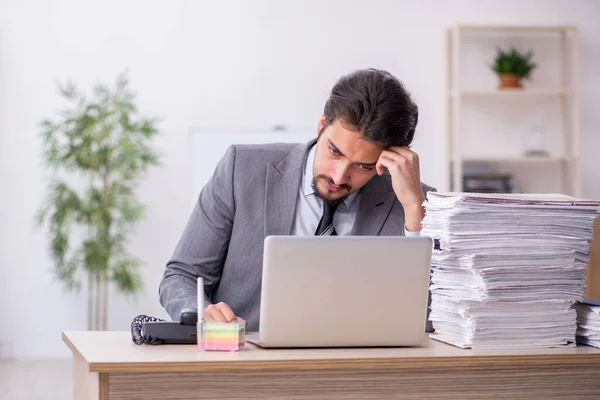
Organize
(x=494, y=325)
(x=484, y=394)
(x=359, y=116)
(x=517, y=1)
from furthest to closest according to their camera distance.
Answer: (x=517, y=1) → (x=359, y=116) → (x=494, y=325) → (x=484, y=394)

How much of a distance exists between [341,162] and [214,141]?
3470 mm

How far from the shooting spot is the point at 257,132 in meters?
5.66

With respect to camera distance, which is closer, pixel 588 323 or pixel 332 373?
pixel 332 373

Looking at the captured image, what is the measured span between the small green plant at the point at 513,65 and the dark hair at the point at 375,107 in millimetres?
3720

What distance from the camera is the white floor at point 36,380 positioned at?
451 centimetres

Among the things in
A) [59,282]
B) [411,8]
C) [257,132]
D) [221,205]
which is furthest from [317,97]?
[221,205]

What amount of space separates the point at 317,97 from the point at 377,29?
656mm

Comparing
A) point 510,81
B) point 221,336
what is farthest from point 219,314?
point 510,81

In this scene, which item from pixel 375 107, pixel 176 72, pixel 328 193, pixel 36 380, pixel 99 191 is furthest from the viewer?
pixel 176 72

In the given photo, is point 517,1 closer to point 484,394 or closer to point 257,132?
point 257,132

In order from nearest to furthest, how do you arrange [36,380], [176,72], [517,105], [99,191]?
[36,380], [99,191], [176,72], [517,105]

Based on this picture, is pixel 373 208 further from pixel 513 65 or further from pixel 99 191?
pixel 513 65

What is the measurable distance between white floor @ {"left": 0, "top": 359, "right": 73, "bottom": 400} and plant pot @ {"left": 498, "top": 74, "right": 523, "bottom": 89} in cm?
345

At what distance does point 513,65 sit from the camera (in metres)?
5.75
